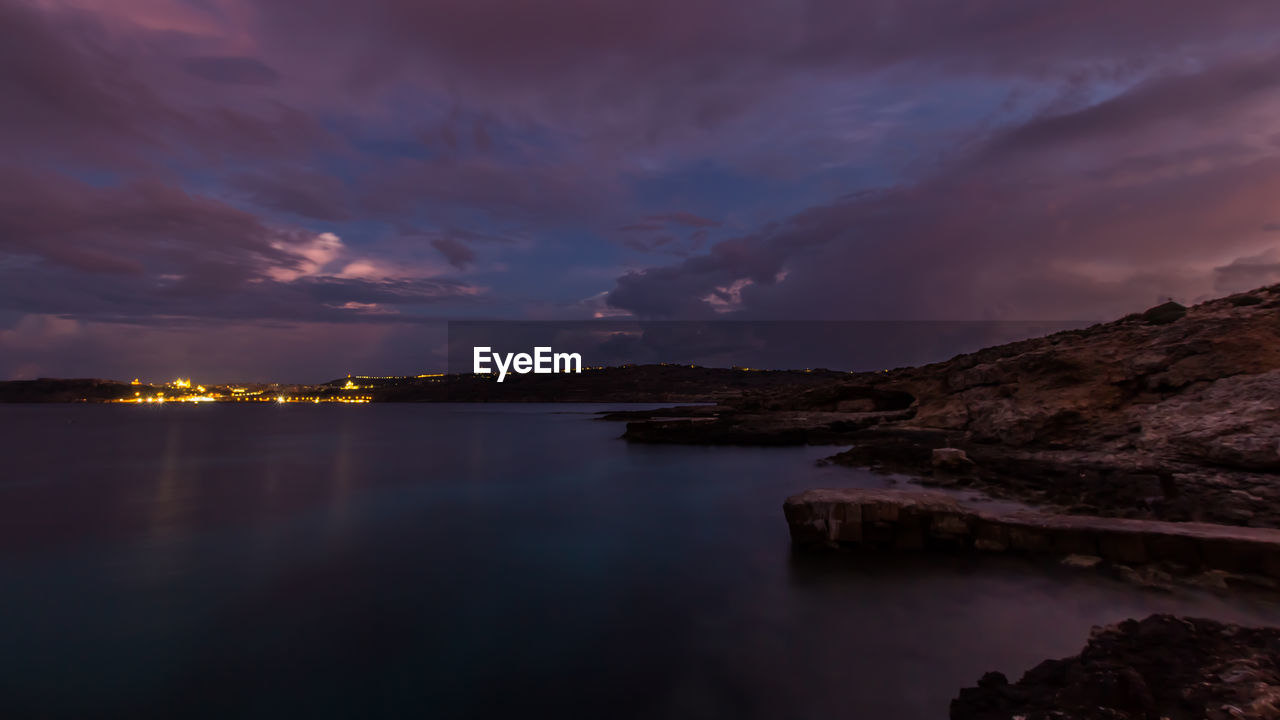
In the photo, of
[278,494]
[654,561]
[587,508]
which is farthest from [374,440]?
[654,561]

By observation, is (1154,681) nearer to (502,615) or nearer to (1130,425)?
(502,615)

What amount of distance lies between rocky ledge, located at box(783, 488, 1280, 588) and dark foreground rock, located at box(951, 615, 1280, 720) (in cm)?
335

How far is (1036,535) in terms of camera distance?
966 cm

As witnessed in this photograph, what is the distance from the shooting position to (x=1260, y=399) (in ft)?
44.5

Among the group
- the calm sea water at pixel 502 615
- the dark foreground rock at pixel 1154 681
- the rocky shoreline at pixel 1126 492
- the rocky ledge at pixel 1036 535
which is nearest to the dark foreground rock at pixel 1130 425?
the rocky shoreline at pixel 1126 492

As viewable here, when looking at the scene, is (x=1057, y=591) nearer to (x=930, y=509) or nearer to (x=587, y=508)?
(x=930, y=509)

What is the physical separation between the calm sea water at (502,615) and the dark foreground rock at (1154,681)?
0.80 m

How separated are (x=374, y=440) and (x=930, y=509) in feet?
154

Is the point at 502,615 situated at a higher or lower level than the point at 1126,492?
lower

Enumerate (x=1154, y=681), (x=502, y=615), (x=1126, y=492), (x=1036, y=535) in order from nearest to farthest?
(x=1154, y=681) → (x=502, y=615) → (x=1036, y=535) → (x=1126, y=492)

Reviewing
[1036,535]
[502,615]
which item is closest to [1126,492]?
[1036,535]

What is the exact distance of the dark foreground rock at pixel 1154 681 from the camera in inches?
172

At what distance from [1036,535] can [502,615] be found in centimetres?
945

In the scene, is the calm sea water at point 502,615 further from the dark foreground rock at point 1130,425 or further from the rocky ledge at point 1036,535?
the dark foreground rock at point 1130,425
